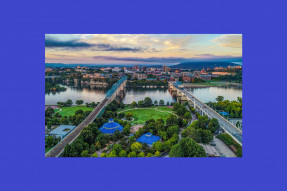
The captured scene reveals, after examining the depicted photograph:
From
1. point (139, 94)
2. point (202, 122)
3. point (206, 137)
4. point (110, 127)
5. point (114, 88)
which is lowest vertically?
point (206, 137)

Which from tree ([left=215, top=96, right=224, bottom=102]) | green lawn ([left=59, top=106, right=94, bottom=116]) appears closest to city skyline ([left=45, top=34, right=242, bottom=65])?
green lawn ([left=59, top=106, right=94, bottom=116])

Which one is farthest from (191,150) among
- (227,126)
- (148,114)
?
(148,114)

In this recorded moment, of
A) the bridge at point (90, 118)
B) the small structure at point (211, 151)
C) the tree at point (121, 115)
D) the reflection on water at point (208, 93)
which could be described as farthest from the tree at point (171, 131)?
the reflection on water at point (208, 93)

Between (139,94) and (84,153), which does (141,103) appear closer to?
(139,94)

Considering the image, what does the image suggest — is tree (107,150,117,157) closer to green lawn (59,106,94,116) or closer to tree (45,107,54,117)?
tree (45,107,54,117)

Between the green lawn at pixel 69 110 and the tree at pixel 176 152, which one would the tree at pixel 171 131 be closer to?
the tree at pixel 176 152

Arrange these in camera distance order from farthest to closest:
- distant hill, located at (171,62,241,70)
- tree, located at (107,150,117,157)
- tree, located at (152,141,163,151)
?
distant hill, located at (171,62,241,70) < tree, located at (152,141,163,151) < tree, located at (107,150,117,157)

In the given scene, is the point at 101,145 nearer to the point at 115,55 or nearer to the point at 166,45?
the point at 115,55
